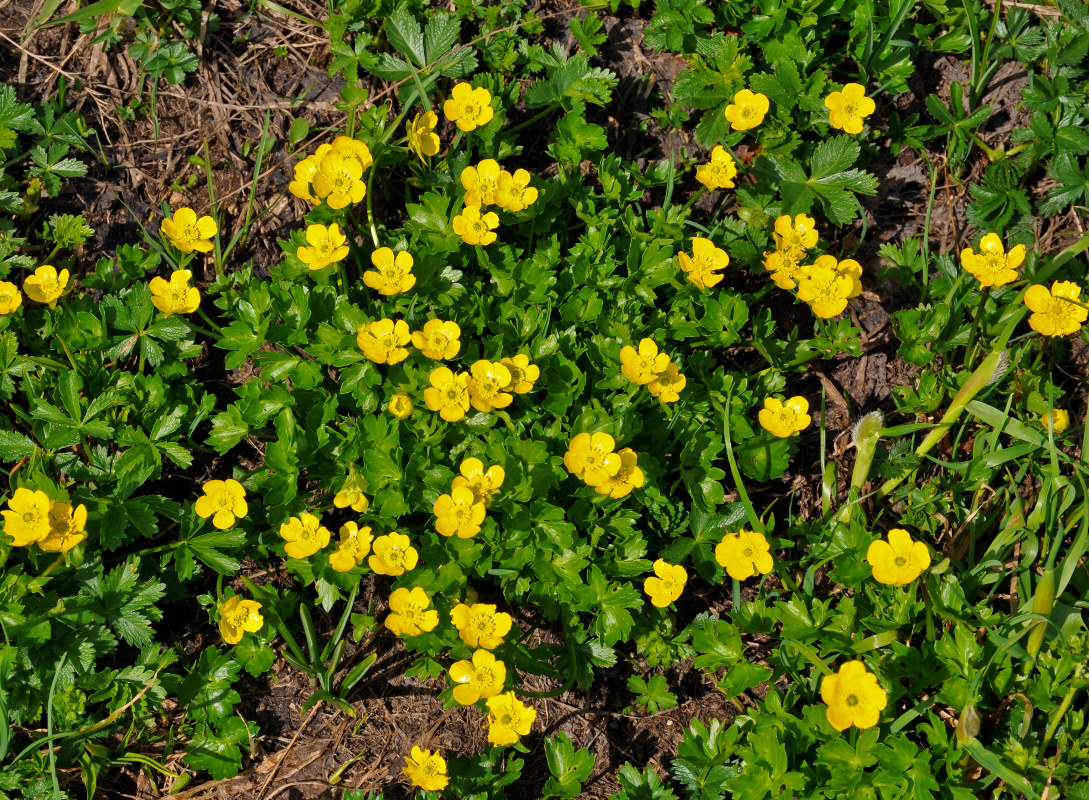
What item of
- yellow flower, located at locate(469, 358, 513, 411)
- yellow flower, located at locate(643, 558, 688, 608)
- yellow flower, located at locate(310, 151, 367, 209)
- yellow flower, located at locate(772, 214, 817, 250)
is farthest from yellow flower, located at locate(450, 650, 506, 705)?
yellow flower, located at locate(772, 214, 817, 250)

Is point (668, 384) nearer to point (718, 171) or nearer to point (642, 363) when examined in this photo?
point (642, 363)

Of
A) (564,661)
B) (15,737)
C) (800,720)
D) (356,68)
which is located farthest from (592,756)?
(356,68)

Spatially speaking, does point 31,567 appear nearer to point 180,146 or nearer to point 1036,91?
point 180,146

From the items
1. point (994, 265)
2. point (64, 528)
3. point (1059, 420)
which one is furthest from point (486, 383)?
point (1059, 420)

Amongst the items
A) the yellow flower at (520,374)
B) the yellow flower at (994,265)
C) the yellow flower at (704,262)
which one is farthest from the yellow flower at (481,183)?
the yellow flower at (994,265)

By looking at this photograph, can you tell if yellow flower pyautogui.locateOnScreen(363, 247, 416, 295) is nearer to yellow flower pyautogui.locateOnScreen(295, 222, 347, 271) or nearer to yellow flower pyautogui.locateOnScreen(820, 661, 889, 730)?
yellow flower pyautogui.locateOnScreen(295, 222, 347, 271)
